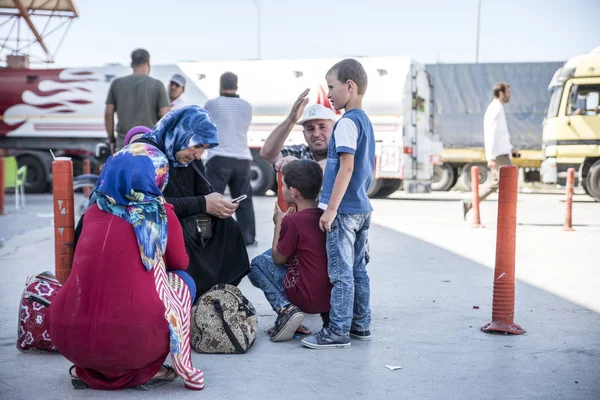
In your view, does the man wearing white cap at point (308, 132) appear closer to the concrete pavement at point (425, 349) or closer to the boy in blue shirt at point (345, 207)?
the boy in blue shirt at point (345, 207)

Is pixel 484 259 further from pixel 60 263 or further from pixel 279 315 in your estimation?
pixel 60 263

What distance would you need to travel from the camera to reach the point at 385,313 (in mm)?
5340

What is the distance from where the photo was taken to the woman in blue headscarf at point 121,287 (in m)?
3.33

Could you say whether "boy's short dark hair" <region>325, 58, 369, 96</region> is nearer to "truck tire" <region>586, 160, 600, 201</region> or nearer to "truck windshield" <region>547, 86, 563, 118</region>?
"truck tire" <region>586, 160, 600, 201</region>

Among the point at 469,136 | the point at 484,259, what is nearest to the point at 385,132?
the point at 469,136

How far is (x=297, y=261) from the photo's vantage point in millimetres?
4621

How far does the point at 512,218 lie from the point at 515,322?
0.80 meters

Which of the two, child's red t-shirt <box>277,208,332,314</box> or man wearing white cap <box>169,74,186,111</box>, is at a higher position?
man wearing white cap <box>169,74,186,111</box>

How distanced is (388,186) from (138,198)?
16053mm

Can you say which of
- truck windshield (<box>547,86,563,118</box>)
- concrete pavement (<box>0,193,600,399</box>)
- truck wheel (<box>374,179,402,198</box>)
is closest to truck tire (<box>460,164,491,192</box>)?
truck wheel (<box>374,179,402,198</box>)

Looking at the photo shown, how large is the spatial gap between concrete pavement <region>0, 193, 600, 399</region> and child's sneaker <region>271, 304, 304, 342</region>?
0.21ft

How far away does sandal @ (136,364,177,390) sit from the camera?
361 centimetres

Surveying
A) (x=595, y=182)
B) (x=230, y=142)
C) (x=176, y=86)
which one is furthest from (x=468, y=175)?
(x=230, y=142)

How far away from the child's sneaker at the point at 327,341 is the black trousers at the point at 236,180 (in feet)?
13.2
